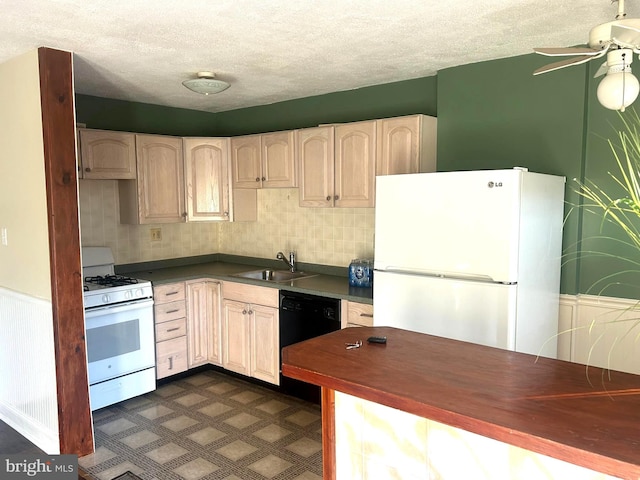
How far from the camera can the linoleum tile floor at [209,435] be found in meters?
2.90

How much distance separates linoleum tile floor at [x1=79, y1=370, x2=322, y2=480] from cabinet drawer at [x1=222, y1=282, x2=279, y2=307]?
723 mm

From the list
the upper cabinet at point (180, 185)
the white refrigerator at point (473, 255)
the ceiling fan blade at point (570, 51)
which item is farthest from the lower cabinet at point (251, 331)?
the ceiling fan blade at point (570, 51)

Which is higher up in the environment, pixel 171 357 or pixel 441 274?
pixel 441 274

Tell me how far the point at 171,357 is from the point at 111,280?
80 cm

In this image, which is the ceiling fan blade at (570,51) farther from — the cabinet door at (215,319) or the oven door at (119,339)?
the cabinet door at (215,319)

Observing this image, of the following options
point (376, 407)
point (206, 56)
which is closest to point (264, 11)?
point (206, 56)

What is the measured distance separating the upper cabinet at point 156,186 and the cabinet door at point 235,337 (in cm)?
94

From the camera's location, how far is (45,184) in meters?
2.84

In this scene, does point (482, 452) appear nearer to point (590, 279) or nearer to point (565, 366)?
point (565, 366)

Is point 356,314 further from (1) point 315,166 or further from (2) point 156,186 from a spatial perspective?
(2) point 156,186

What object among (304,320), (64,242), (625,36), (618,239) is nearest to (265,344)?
(304,320)

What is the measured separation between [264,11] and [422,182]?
119 centimetres

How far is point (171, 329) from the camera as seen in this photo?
4.13m

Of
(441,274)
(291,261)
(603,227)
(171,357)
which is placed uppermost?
(603,227)
